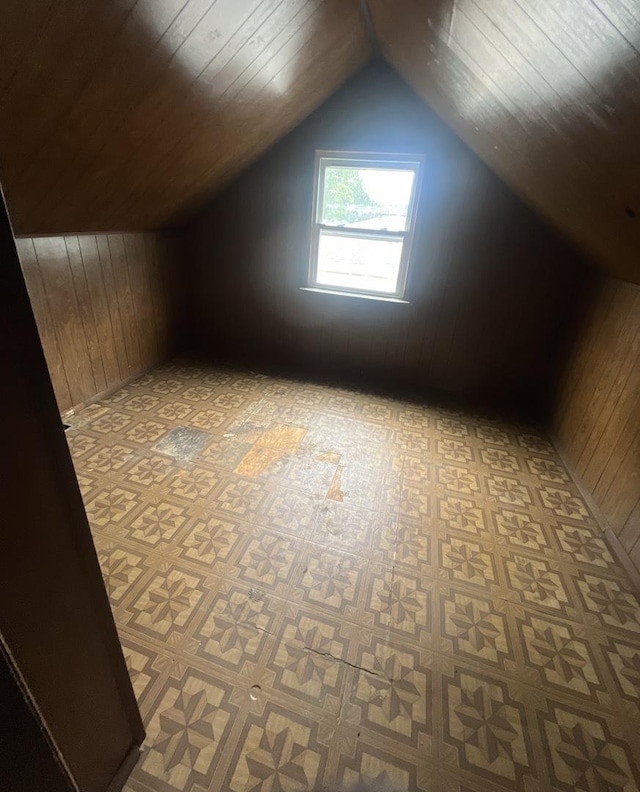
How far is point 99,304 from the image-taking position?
2.68 m

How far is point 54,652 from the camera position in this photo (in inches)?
26.6

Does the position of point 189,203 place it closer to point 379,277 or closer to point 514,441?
point 379,277

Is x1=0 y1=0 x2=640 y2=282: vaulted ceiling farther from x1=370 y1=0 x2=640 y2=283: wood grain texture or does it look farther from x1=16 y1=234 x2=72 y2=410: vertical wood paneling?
x1=16 y1=234 x2=72 y2=410: vertical wood paneling

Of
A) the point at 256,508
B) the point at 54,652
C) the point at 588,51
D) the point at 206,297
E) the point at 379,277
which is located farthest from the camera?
the point at 206,297

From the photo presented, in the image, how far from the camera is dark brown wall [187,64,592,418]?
8.64ft

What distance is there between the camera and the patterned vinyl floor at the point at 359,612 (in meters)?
1.05

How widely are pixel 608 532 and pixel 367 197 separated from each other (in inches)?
110

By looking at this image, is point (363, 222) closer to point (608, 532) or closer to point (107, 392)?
point (107, 392)

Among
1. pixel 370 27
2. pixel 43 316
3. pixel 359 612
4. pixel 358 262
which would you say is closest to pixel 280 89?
pixel 370 27

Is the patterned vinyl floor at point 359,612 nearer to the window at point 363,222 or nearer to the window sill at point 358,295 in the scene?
the window sill at point 358,295

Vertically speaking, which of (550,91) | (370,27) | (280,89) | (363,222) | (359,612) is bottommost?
(359,612)

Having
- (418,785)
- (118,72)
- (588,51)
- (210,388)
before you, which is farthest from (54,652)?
(210,388)

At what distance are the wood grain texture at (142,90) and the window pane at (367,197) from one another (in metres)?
0.55

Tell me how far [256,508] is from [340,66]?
9.12 feet
